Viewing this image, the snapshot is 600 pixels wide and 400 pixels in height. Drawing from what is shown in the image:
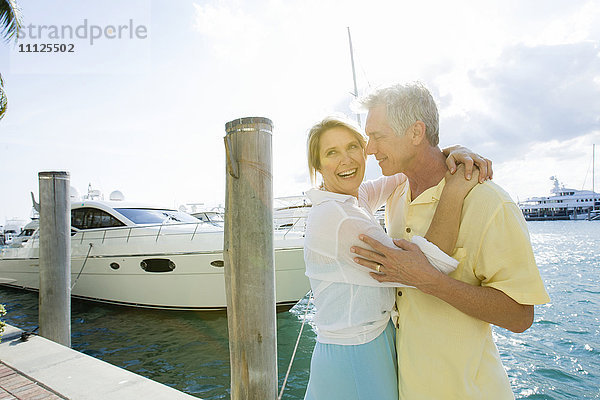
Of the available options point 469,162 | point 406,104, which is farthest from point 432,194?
point 406,104

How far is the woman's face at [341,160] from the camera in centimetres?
184

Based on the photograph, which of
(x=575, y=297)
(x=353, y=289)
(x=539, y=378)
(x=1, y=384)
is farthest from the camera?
(x=575, y=297)

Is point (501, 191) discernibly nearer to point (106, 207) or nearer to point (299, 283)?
point (299, 283)

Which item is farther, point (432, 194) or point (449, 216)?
point (432, 194)

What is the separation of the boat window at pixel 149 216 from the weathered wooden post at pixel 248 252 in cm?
772

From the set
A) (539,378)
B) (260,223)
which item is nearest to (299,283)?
(539,378)

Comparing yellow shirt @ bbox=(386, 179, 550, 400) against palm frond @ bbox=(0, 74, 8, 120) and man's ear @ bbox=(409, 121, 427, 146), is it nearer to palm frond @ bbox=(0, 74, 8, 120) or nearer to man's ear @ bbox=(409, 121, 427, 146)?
man's ear @ bbox=(409, 121, 427, 146)

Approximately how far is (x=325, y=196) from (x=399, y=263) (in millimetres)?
501

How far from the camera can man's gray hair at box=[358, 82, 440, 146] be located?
156cm

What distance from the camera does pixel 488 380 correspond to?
144 centimetres

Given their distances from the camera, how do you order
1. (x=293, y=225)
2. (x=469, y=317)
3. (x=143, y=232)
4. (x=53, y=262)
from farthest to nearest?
(x=143, y=232)
(x=293, y=225)
(x=53, y=262)
(x=469, y=317)

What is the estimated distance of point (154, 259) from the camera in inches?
341

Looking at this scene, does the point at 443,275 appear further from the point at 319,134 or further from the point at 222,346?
the point at 222,346

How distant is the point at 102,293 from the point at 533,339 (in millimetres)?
10981
